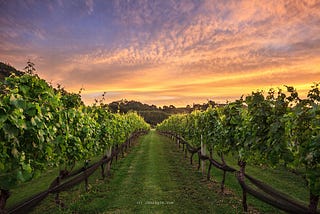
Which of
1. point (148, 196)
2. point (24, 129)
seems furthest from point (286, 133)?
point (148, 196)

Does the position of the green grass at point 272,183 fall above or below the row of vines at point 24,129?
below

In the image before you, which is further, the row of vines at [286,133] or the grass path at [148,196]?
the grass path at [148,196]

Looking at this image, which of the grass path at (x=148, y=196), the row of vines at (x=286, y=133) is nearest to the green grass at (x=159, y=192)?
the grass path at (x=148, y=196)

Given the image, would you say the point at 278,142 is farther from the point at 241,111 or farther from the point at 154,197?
the point at 154,197

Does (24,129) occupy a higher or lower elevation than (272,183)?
higher

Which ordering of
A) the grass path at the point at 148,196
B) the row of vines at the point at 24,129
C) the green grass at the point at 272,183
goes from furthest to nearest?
1. the green grass at the point at 272,183
2. the grass path at the point at 148,196
3. the row of vines at the point at 24,129

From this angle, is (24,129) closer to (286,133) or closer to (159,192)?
(286,133)

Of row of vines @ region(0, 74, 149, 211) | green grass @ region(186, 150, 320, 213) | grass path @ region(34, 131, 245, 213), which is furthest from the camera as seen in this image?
green grass @ region(186, 150, 320, 213)

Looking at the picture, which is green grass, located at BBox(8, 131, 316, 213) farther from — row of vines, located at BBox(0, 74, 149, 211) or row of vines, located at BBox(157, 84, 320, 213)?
row of vines, located at BBox(0, 74, 149, 211)

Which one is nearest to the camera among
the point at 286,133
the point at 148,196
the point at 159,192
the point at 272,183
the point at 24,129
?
the point at 24,129

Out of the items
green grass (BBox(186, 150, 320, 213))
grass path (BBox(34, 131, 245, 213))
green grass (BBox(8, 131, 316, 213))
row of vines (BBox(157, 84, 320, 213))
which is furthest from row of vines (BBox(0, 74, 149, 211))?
green grass (BBox(186, 150, 320, 213))

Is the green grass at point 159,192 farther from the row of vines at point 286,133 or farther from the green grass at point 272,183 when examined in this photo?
the row of vines at point 286,133

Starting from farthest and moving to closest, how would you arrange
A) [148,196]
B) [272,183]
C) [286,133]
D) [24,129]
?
[272,183] < [148,196] < [286,133] < [24,129]

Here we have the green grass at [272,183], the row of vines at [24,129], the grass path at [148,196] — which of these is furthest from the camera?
the green grass at [272,183]
